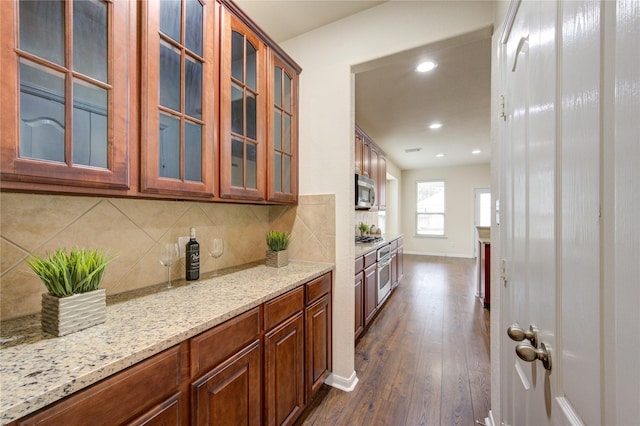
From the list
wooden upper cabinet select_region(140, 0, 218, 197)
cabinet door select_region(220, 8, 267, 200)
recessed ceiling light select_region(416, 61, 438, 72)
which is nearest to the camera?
wooden upper cabinet select_region(140, 0, 218, 197)

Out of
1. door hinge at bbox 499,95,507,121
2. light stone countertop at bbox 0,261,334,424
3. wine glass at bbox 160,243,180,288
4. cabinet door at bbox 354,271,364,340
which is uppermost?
door hinge at bbox 499,95,507,121

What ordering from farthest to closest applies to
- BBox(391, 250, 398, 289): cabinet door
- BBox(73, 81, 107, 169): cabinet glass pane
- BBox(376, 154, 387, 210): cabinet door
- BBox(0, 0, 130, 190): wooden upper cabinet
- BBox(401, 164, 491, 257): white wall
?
BBox(401, 164, 491, 257): white wall → BBox(376, 154, 387, 210): cabinet door → BBox(391, 250, 398, 289): cabinet door → BBox(73, 81, 107, 169): cabinet glass pane → BBox(0, 0, 130, 190): wooden upper cabinet

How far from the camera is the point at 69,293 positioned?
850 millimetres

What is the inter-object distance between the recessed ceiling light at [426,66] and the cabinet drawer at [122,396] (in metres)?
2.77

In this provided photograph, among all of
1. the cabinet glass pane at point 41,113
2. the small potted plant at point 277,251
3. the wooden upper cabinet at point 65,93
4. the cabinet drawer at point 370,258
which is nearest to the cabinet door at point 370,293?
the cabinet drawer at point 370,258

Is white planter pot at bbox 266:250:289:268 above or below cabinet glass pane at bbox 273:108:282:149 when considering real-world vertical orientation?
below

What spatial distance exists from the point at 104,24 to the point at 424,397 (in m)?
2.70

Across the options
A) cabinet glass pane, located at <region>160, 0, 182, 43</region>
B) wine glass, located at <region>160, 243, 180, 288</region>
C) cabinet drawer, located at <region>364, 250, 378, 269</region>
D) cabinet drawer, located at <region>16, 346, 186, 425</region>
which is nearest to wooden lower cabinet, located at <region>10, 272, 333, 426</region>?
cabinet drawer, located at <region>16, 346, 186, 425</region>

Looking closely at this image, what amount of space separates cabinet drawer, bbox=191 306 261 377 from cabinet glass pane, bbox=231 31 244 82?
1.31m

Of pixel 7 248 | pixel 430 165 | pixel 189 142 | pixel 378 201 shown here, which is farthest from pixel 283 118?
pixel 430 165

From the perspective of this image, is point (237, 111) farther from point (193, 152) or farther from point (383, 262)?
point (383, 262)

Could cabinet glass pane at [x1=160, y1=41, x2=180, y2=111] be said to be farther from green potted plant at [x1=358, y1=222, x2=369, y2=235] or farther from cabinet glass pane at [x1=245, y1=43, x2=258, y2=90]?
green potted plant at [x1=358, y1=222, x2=369, y2=235]

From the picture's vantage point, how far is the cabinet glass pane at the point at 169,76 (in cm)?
114

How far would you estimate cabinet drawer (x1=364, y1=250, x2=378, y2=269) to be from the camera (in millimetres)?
2731
